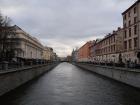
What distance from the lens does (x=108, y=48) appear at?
3777 inches

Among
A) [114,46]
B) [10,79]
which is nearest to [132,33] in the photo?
[114,46]

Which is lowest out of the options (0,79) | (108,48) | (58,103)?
(58,103)

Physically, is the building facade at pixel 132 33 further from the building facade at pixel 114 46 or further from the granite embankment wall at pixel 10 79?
→ the granite embankment wall at pixel 10 79

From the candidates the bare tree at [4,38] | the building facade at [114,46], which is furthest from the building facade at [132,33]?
the bare tree at [4,38]

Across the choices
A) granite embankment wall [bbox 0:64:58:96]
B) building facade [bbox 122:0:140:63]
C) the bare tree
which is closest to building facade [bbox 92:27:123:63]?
building facade [bbox 122:0:140:63]

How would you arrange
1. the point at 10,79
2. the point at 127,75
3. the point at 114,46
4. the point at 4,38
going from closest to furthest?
1. the point at 10,79
2. the point at 127,75
3. the point at 4,38
4. the point at 114,46

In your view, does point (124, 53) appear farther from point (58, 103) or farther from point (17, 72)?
point (58, 103)

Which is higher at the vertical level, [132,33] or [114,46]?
[132,33]

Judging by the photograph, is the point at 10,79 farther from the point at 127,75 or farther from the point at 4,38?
the point at 4,38

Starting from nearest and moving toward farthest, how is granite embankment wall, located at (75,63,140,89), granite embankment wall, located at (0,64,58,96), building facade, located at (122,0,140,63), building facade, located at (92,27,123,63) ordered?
granite embankment wall, located at (0,64,58,96)
granite embankment wall, located at (75,63,140,89)
building facade, located at (122,0,140,63)
building facade, located at (92,27,123,63)

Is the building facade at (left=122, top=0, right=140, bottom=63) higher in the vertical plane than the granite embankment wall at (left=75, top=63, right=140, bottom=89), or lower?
higher

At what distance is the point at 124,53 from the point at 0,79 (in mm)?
51527

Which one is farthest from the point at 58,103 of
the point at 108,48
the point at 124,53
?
the point at 108,48

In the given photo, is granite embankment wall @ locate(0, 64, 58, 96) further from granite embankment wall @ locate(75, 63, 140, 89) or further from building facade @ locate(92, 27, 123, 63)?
building facade @ locate(92, 27, 123, 63)
